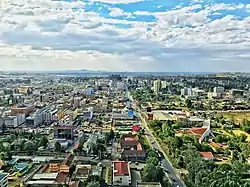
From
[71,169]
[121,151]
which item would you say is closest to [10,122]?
[121,151]

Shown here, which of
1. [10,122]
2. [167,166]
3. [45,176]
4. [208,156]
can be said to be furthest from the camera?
[10,122]

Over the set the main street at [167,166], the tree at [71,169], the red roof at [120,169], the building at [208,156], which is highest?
the red roof at [120,169]

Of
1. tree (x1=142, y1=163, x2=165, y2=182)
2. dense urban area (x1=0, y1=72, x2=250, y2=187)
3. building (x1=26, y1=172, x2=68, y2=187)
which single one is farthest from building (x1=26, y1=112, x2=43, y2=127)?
tree (x1=142, y1=163, x2=165, y2=182)

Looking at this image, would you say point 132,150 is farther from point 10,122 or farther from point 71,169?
point 10,122

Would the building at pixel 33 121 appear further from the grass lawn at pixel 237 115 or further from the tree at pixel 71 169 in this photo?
the grass lawn at pixel 237 115

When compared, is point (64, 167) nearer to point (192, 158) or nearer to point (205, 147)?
point (192, 158)

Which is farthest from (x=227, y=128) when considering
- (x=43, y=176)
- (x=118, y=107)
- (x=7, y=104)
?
(x=7, y=104)

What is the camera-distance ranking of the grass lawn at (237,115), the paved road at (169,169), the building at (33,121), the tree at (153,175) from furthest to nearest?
the grass lawn at (237,115), the building at (33,121), the paved road at (169,169), the tree at (153,175)

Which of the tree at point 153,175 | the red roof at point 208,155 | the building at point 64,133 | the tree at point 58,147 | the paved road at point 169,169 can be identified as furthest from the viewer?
the building at point 64,133

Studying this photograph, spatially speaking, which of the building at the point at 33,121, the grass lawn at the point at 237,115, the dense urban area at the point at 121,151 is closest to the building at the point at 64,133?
the dense urban area at the point at 121,151

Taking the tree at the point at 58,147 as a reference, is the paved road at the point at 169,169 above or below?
below

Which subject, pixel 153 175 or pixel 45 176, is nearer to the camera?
pixel 153 175
